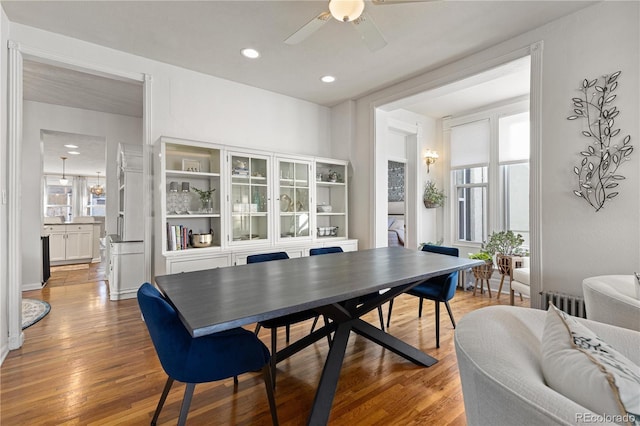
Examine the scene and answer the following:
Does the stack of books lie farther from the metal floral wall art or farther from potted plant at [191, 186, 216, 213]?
the metal floral wall art

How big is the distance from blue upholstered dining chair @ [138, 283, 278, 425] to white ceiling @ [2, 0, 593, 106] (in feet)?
7.52

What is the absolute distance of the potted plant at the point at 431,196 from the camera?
5.34 meters

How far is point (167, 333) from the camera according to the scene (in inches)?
56.7

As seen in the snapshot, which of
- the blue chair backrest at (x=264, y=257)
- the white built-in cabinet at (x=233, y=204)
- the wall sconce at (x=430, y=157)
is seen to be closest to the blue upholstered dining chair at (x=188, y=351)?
the blue chair backrest at (x=264, y=257)

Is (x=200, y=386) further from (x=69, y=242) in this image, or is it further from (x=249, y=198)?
(x=69, y=242)

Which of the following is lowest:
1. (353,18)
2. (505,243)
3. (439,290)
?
(439,290)

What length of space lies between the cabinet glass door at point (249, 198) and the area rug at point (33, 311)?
2.20 m

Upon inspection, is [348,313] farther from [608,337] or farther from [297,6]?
[297,6]

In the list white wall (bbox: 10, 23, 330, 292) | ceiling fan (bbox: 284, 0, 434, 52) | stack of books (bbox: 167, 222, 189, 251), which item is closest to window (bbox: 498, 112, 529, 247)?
white wall (bbox: 10, 23, 330, 292)

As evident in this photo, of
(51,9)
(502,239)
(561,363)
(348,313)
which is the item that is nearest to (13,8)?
(51,9)

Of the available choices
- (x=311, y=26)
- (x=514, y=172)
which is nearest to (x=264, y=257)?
(x=311, y=26)

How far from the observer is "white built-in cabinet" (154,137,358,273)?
3.31 metres

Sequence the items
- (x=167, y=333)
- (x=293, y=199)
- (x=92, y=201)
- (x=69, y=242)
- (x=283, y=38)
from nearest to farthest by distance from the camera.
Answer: (x=167, y=333), (x=283, y=38), (x=293, y=199), (x=69, y=242), (x=92, y=201)

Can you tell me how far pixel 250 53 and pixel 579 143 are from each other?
3115 mm
